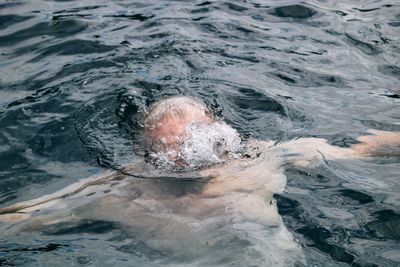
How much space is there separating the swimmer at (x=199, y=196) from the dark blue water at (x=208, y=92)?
0.52ft

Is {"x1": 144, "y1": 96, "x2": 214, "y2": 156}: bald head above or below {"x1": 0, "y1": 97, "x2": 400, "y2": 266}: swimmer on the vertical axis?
above

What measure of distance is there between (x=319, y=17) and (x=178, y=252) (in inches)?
233

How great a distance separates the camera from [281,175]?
14.9 feet

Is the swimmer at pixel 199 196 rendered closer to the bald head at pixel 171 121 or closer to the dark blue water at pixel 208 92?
the bald head at pixel 171 121

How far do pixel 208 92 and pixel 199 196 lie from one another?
2339mm

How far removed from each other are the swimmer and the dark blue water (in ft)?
0.52

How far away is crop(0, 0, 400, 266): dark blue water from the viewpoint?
147 inches

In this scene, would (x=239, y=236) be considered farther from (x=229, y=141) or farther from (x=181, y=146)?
(x=229, y=141)

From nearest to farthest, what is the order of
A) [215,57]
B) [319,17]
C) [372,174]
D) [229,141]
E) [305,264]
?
1. [305,264]
2. [372,174]
3. [229,141]
4. [215,57]
5. [319,17]

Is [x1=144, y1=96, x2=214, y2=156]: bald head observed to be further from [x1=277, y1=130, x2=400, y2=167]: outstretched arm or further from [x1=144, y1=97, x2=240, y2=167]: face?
[x1=277, y1=130, x2=400, y2=167]: outstretched arm

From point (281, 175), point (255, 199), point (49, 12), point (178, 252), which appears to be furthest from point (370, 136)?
point (49, 12)

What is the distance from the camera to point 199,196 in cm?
418

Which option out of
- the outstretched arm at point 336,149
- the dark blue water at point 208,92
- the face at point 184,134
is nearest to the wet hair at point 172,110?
the face at point 184,134

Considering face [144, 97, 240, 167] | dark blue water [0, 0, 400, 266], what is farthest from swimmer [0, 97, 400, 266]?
dark blue water [0, 0, 400, 266]
